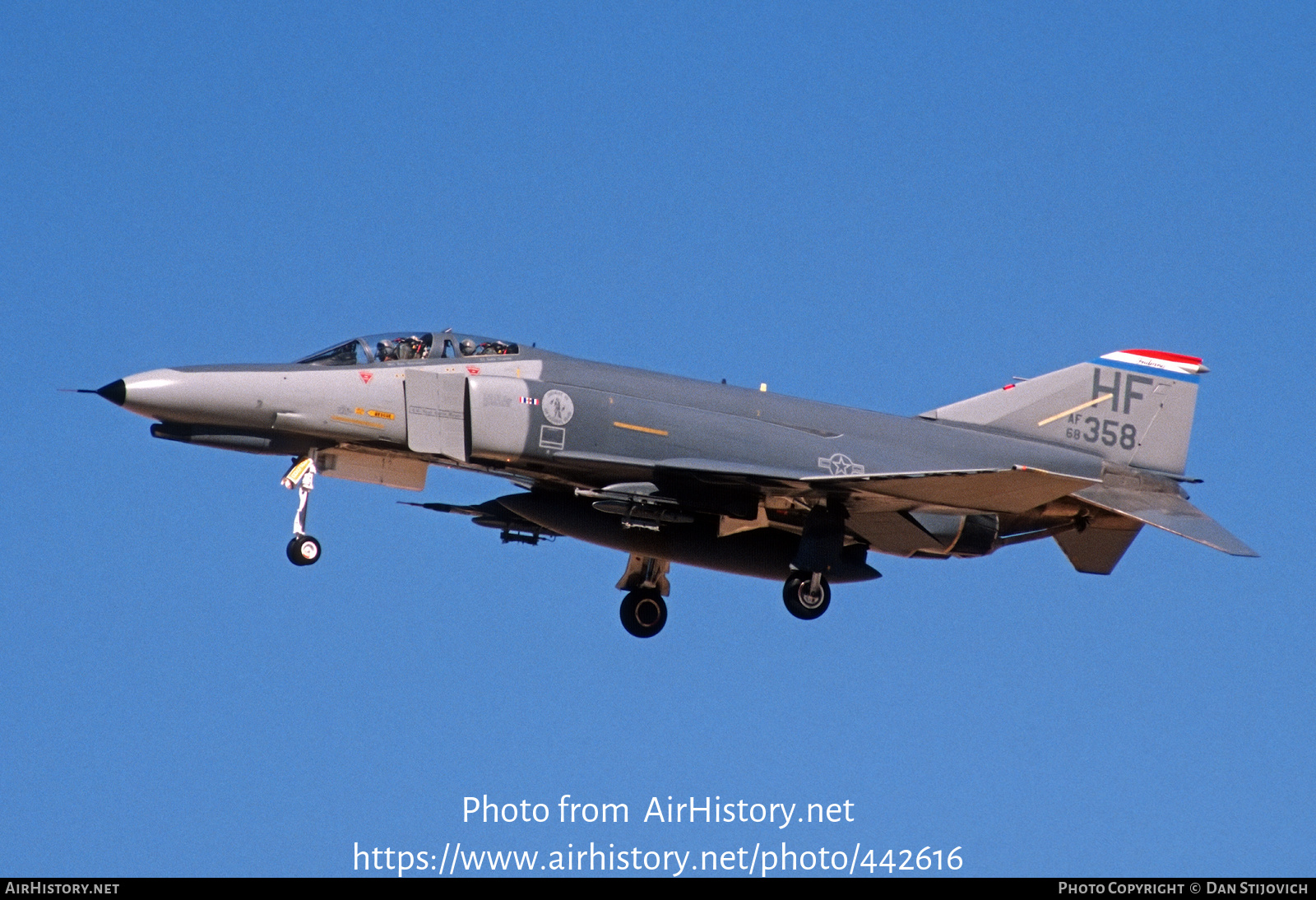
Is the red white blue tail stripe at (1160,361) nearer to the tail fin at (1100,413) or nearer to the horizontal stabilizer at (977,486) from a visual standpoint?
→ the tail fin at (1100,413)

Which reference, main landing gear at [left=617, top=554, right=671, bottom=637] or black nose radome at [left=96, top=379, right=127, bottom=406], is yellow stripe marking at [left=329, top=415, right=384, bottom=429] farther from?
main landing gear at [left=617, top=554, right=671, bottom=637]

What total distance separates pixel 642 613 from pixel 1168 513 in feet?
22.6

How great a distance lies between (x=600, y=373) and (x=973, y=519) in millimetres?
5102

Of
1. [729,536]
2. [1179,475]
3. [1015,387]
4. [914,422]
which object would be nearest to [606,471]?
[729,536]

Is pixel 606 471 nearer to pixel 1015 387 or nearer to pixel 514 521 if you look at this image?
pixel 514 521

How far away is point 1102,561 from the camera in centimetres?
2142

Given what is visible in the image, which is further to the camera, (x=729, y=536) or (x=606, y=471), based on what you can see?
(x=729, y=536)

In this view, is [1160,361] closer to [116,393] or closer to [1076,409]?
[1076,409]

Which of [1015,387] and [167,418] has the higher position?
[1015,387]

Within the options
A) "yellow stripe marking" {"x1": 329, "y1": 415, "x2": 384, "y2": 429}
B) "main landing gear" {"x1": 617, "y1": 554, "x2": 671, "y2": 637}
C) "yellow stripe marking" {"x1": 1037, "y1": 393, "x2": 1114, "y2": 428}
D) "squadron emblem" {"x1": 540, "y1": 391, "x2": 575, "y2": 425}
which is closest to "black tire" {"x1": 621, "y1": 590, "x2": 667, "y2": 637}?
"main landing gear" {"x1": 617, "y1": 554, "x2": 671, "y2": 637}

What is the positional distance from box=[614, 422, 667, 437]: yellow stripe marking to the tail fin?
4.26 m

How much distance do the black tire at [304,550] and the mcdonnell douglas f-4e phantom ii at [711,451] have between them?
2cm
